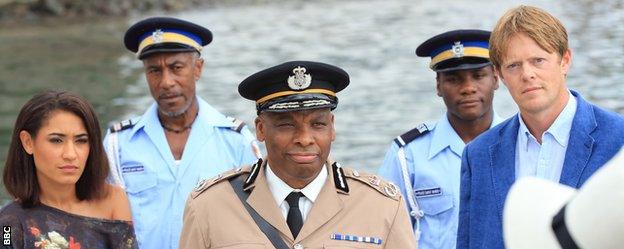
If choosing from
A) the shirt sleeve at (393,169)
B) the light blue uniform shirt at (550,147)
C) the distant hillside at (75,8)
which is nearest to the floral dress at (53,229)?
the shirt sleeve at (393,169)

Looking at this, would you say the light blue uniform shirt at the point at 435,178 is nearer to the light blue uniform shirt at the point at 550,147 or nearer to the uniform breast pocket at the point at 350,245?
the light blue uniform shirt at the point at 550,147

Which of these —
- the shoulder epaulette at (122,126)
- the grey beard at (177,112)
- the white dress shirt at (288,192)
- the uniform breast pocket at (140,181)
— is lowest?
the white dress shirt at (288,192)

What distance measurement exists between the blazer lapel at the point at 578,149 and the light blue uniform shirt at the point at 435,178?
4.85ft

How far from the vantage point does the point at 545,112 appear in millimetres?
3916

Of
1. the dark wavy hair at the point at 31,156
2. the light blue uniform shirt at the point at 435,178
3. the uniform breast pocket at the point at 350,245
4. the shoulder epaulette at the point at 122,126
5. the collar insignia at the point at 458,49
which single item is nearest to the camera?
the uniform breast pocket at the point at 350,245

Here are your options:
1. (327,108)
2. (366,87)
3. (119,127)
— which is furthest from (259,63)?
(327,108)

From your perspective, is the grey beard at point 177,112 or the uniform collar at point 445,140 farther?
the grey beard at point 177,112

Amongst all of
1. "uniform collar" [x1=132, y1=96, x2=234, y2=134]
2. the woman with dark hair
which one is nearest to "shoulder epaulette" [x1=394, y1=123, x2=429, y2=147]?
"uniform collar" [x1=132, y1=96, x2=234, y2=134]

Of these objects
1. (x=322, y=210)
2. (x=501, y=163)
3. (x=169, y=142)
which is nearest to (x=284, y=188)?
(x=322, y=210)

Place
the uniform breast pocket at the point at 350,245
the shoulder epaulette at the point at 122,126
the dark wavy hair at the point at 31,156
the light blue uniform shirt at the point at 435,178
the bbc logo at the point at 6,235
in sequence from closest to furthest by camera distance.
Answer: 1. the uniform breast pocket at the point at 350,245
2. the bbc logo at the point at 6,235
3. the dark wavy hair at the point at 31,156
4. the light blue uniform shirt at the point at 435,178
5. the shoulder epaulette at the point at 122,126

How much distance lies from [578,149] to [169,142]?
7.79 ft

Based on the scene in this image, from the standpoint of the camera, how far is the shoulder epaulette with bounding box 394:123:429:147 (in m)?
5.50

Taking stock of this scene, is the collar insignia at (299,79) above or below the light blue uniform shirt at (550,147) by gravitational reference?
above

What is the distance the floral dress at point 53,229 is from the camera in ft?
14.6
